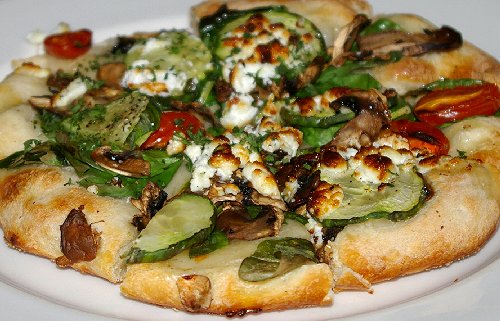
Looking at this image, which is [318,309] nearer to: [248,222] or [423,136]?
[248,222]

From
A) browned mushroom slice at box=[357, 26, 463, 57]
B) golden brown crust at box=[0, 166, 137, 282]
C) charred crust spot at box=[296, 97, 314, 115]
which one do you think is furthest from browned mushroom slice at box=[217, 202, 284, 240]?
browned mushroom slice at box=[357, 26, 463, 57]

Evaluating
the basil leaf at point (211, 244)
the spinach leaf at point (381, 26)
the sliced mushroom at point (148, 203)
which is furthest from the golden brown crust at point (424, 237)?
the spinach leaf at point (381, 26)

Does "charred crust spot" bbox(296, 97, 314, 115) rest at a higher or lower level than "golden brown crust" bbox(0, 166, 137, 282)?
higher

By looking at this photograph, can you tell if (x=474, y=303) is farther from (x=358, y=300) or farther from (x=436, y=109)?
(x=436, y=109)

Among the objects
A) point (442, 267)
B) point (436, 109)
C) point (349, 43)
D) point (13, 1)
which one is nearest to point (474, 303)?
point (442, 267)

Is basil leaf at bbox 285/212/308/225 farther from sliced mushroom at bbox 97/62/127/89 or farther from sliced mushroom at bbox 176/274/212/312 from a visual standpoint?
sliced mushroom at bbox 97/62/127/89

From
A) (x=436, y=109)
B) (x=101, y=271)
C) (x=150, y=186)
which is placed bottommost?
(x=101, y=271)

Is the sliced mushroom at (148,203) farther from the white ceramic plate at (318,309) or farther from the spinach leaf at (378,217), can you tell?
the spinach leaf at (378,217)
